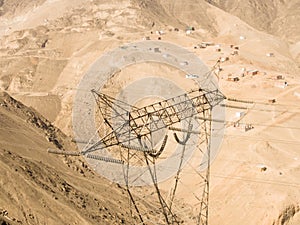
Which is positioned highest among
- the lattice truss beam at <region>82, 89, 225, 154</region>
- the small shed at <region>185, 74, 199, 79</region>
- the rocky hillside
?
the small shed at <region>185, 74, 199, 79</region>

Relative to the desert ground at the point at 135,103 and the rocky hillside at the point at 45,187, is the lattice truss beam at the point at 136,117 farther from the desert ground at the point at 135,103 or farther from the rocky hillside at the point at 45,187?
the desert ground at the point at 135,103

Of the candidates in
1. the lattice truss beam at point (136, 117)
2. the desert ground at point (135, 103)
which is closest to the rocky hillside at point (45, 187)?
the desert ground at point (135, 103)

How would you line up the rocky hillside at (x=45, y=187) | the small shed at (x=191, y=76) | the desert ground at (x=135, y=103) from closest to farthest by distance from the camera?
the rocky hillside at (x=45, y=187) < the desert ground at (x=135, y=103) < the small shed at (x=191, y=76)

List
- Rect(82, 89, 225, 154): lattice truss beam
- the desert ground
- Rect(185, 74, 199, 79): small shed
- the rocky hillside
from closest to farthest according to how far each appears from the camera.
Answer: Rect(82, 89, 225, 154): lattice truss beam
the rocky hillside
the desert ground
Rect(185, 74, 199, 79): small shed

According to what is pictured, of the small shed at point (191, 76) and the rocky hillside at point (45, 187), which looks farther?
the small shed at point (191, 76)

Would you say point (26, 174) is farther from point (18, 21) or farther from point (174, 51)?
point (18, 21)

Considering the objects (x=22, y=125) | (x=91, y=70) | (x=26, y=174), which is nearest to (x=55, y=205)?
(x=26, y=174)

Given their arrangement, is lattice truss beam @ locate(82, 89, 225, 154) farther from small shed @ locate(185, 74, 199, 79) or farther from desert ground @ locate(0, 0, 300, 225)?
small shed @ locate(185, 74, 199, 79)

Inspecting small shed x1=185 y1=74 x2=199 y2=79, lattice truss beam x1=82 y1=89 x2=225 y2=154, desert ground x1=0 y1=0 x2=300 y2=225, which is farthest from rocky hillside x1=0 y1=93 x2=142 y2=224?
small shed x1=185 y1=74 x2=199 y2=79

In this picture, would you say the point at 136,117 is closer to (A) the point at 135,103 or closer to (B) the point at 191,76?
(A) the point at 135,103
